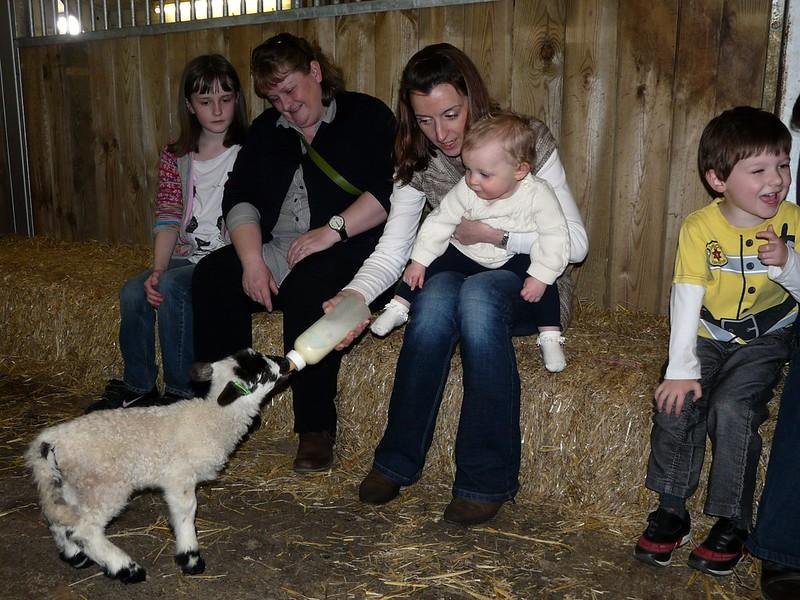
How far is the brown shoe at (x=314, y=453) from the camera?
120 inches

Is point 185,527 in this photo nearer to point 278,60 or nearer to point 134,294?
point 134,294

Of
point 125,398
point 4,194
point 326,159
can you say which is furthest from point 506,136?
point 4,194

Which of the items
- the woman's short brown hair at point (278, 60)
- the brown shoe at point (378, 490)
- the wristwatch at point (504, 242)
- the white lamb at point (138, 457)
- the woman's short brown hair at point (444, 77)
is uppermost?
the woman's short brown hair at point (278, 60)

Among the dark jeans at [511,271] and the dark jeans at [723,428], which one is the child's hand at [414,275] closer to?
the dark jeans at [511,271]

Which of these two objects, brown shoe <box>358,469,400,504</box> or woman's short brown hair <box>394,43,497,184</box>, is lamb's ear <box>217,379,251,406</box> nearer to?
brown shoe <box>358,469,400,504</box>

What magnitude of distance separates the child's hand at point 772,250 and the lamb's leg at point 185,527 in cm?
191

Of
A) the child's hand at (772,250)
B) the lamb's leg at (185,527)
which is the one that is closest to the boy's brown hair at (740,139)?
the child's hand at (772,250)

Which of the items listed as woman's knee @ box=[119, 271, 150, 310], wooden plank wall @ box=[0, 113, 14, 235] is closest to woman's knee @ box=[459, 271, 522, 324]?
woman's knee @ box=[119, 271, 150, 310]

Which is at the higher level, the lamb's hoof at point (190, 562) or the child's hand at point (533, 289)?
the child's hand at point (533, 289)

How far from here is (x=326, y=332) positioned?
8.29 ft

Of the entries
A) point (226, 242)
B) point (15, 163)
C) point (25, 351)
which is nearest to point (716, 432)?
point (226, 242)

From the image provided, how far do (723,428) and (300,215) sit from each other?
6.53 feet

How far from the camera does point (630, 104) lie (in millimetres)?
3488

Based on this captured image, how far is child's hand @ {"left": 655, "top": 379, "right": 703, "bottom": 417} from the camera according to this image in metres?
2.41
